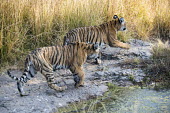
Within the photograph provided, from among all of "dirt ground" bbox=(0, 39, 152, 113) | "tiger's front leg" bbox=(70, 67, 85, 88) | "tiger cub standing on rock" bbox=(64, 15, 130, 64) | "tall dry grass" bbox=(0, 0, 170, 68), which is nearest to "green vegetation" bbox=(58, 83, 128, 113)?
"dirt ground" bbox=(0, 39, 152, 113)

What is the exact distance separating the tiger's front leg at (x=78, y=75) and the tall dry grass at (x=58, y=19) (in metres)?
1.79

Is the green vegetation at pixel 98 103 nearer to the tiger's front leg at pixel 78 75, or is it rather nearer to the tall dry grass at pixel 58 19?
the tiger's front leg at pixel 78 75

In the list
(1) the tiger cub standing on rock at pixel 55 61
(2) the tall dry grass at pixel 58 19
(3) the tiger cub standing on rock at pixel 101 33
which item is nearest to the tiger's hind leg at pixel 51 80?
(1) the tiger cub standing on rock at pixel 55 61

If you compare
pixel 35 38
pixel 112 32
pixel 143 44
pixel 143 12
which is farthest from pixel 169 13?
pixel 35 38

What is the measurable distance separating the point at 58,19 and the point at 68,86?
2702 millimetres

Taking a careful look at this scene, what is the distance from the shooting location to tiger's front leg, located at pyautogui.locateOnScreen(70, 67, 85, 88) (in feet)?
18.8

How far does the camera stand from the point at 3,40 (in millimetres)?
6988

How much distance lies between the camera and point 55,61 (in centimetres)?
570

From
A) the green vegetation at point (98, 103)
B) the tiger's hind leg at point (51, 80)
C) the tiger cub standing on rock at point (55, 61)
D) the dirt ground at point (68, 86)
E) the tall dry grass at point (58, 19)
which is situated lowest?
the green vegetation at point (98, 103)

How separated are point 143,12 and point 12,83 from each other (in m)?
5.46

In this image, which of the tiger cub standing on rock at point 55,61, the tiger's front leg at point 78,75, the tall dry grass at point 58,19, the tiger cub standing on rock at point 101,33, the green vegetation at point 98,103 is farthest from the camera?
the tiger cub standing on rock at point 101,33

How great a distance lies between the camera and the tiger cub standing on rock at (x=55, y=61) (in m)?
5.38

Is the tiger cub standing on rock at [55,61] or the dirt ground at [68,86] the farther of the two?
the tiger cub standing on rock at [55,61]

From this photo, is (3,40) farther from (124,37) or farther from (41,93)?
(124,37)
